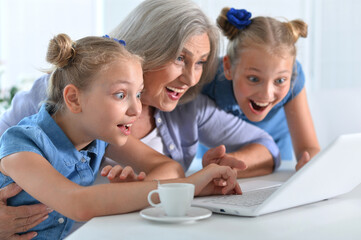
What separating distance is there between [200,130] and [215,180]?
31.3 inches

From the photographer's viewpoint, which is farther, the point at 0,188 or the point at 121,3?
the point at 121,3

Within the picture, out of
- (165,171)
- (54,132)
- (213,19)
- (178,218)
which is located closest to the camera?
(178,218)

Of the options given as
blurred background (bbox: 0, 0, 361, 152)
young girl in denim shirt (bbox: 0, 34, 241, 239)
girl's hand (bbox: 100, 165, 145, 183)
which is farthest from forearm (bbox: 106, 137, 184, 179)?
blurred background (bbox: 0, 0, 361, 152)

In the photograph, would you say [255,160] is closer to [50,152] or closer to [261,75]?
[261,75]

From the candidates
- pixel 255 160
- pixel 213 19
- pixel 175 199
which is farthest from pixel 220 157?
pixel 213 19

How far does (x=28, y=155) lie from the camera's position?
1.13m

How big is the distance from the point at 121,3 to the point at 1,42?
1311mm

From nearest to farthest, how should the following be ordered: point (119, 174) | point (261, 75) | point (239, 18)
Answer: point (119, 174) < point (261, 75) < point (239, 18)

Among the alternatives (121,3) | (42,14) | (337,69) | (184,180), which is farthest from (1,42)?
(184,180)

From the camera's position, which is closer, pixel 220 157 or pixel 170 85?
pixel 220 157

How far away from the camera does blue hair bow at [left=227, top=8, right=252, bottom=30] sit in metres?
1.94

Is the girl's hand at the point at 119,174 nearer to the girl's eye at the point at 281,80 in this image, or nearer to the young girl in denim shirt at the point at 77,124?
the young girl in denim shirt at the point at 77,124

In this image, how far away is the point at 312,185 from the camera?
3.36 feet

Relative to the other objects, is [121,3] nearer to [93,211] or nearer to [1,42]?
[1,42]
